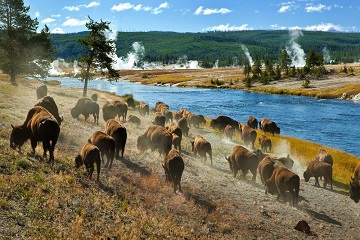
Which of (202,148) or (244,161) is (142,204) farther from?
(202,148)

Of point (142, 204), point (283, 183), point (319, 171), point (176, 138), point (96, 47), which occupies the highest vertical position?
point (96, 47)

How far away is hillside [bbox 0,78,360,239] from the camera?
978 centimetres

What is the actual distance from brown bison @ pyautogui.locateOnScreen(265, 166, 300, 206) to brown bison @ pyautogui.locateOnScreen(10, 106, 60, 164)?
975 centimetres

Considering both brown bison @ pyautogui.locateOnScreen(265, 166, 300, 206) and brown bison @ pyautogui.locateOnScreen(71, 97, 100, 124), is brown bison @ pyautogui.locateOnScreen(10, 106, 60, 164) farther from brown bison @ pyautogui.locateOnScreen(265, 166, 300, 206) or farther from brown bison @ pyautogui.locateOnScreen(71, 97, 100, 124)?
brown bison @ pyautogui.locateOnScreen(71, 97, 100, 124)

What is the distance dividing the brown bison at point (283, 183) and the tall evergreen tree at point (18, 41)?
38.5m

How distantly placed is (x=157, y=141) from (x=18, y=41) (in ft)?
112

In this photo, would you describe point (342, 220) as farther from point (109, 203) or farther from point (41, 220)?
point (41, 220)

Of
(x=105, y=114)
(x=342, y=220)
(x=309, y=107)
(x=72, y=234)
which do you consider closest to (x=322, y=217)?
(x=342, y=220)

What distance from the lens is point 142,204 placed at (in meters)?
12.4

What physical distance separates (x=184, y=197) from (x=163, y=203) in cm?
128

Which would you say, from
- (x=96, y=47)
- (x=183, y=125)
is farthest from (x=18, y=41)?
(x=183, y=125)

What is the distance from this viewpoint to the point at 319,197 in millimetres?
17578

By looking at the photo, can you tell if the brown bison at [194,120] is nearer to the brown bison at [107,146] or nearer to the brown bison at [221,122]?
the brown bison at [221,122]

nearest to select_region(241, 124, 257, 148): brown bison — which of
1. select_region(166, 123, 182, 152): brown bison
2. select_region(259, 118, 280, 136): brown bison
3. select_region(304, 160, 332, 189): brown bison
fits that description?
select_region(259, 118, 280, 136): brown bison
